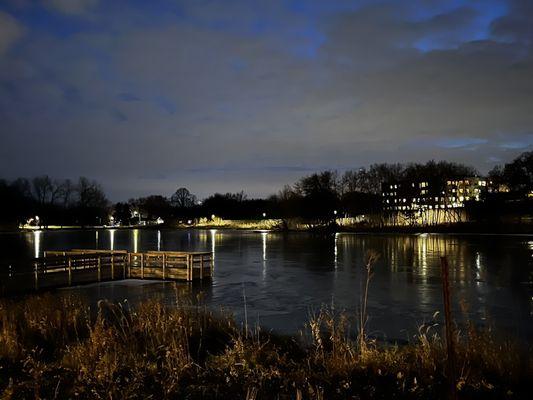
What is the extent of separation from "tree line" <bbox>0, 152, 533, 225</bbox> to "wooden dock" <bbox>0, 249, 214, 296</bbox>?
76348 millimetres

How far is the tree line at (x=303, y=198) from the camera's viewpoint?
101938mm

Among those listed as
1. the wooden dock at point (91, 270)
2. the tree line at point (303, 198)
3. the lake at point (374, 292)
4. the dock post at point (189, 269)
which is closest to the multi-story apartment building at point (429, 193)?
the tree line at point (303, 198)

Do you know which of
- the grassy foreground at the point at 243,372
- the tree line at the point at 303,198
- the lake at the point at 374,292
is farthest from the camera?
the tree line at the point at 303,198

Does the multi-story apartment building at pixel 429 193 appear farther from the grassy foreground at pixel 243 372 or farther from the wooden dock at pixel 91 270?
the grassy foreground at pixel 243 372

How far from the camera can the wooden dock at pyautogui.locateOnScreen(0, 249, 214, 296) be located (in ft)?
66.1

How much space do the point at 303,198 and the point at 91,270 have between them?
3107 inches

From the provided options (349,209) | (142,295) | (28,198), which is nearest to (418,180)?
(349,209)

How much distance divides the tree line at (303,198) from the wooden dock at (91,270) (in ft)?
250

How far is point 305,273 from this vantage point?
991 inches

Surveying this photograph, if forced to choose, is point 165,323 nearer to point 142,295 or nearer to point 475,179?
point 142,295

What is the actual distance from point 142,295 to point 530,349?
12647 mm

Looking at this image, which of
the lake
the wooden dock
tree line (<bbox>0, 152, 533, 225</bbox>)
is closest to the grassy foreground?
the lake

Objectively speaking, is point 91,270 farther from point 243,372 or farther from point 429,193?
point 429,193

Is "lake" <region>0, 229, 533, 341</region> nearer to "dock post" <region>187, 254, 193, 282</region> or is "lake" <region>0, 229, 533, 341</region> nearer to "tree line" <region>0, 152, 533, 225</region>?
"dock post" <region>187, 254, 193, 282</region>
